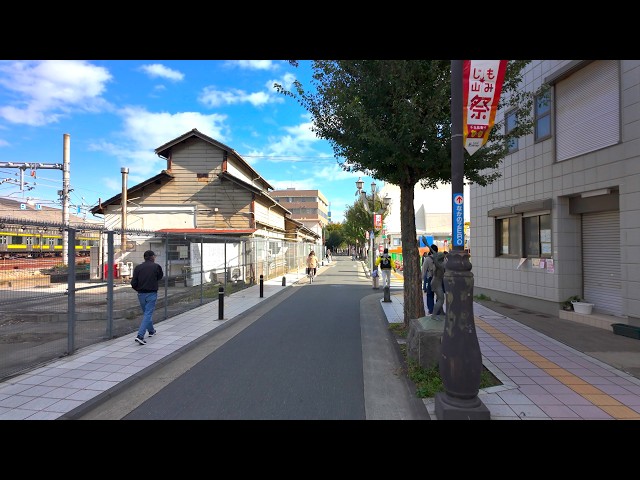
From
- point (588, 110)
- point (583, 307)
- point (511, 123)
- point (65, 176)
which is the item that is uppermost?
point (65, 176)

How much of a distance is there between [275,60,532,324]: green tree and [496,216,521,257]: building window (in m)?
4.62

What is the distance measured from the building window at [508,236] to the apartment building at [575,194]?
0.05 meters

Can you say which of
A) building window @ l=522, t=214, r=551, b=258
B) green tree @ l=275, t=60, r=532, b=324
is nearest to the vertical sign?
green tree @ l=275, t=60, r=532, b=324

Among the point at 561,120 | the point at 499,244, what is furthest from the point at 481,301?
the point at 561,120

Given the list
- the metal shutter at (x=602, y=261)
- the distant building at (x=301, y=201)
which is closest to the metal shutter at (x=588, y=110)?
the metal shutter at (x=602, y=261)

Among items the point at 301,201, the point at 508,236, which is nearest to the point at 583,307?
the point at 508,236

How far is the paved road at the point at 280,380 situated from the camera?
416 cm

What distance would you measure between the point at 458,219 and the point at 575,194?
688 centimetres

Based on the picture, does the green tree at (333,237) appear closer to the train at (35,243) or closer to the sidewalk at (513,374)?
the sidewalk at (513,374)

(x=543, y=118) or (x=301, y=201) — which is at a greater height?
(x=301, y=201)

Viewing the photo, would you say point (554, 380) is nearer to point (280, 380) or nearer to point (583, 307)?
point (280, 380)

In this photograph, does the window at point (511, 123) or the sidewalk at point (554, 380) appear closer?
the sidewalk at point (554, 380)

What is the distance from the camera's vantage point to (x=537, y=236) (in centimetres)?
1035
